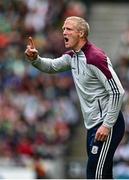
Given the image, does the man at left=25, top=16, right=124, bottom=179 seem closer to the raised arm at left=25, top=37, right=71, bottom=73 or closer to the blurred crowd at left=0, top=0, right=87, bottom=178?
the raised arm at left=25, top=37, right=71, bottom=73

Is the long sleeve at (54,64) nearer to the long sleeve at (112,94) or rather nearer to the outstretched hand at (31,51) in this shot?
the outstretched hand at (31,51)

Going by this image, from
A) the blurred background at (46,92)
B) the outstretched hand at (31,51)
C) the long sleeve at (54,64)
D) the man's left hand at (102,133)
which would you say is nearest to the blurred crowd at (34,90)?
the blurred background at (46,92)

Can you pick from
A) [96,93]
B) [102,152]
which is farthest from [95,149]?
[96,93]

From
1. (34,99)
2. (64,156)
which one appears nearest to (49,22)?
(34,99)

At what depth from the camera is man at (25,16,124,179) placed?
7551 millimetres

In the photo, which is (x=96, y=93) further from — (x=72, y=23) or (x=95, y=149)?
(x=72, y=23)

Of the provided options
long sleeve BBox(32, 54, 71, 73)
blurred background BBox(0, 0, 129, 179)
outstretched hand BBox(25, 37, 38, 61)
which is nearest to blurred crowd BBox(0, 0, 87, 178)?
blurred background BBox(0, 0, 129, 179)

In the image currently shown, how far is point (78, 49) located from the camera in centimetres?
773

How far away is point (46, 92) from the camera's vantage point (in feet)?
53.9

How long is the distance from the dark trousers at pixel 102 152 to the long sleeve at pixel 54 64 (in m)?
0.71

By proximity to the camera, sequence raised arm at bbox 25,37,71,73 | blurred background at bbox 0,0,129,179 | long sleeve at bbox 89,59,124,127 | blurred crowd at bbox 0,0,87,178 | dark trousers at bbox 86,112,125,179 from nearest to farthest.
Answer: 1. long sleeve at bbox 89,59,124,127
2. dark trousers at bbox 86,112,125,179
3. raised arm at bbox 25,37,71,73
4. blurred background at bbox 0,0,129,179
5. blurred crowd at bbox 0,0,87,178

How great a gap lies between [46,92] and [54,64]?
27.4ft

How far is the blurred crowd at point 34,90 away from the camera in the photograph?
1518cm

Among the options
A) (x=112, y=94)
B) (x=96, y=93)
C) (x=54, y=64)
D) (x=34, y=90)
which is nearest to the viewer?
(x=112, y=94)
